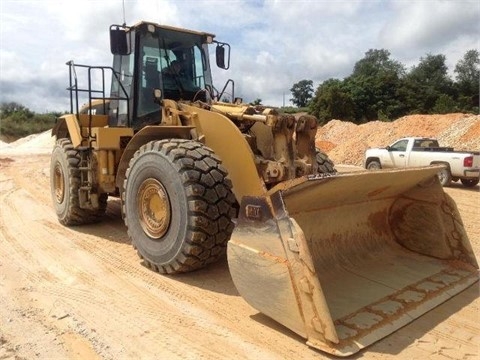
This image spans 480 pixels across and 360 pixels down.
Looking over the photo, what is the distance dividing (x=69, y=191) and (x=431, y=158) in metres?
11.0

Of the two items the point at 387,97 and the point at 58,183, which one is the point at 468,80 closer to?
the point at 387,97

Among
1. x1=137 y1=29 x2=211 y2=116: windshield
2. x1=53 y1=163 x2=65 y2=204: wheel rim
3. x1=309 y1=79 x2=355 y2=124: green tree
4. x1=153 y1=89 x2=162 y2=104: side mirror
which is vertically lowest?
x1=53 y1=163 x2=65 y2=204: wheel rim

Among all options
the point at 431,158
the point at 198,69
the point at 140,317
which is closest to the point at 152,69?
the point at 198,69

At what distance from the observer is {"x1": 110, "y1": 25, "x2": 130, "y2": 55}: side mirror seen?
18.1ft

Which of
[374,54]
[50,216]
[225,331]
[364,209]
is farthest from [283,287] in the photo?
[374,54]

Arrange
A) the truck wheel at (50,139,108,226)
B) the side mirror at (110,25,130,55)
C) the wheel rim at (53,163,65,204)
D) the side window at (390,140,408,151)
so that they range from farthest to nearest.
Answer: the side window at (390,140,408,151), the wheel rim at (53,163,65,204), the truck wheel at (50,139,108,226), the side mirror at (110,25,130,55)

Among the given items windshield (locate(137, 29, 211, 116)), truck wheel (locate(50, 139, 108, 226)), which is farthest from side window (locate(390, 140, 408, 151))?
truck wheel (locate(50, 139, 108, 226))

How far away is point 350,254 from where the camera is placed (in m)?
4.42

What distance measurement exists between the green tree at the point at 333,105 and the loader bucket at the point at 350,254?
35444mm

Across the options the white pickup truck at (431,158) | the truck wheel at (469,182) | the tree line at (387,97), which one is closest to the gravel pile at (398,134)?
the white pickup truck at (431,158)

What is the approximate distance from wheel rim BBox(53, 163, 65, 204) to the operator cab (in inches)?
66.8

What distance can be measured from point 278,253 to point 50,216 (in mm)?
5753

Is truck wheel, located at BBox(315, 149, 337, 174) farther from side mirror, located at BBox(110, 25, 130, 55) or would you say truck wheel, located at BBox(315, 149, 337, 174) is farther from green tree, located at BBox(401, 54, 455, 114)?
green tree, located at BBox(401, 54, 455, 114)

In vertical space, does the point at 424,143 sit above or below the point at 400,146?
above
